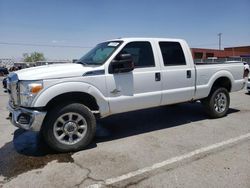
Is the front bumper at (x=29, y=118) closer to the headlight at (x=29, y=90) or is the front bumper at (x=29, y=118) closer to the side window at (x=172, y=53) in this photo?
the headlight at (x=29, y=90)

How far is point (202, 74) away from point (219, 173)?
306 cm

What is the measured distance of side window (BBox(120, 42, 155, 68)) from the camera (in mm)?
4973

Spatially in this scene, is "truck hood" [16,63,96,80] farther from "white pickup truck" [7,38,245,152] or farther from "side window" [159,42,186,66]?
"side window" [159,42,186,66]

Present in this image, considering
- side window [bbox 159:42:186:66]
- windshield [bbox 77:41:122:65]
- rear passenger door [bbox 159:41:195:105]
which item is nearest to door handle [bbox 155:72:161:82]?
rear passenger door [bbox 159:41:195:105]

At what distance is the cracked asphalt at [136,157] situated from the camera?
328cm

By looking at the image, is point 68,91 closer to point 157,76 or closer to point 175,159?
point 157,76

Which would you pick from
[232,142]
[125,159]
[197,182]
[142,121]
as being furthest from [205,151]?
[142,121]

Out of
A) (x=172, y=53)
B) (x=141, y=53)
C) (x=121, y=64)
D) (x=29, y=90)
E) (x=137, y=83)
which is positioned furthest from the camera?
(x=172, y=53)

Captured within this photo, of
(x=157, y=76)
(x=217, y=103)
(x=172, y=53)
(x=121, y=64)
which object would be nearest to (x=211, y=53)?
(x=217, y=103)

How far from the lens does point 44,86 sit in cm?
395

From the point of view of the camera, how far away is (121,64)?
4582mm

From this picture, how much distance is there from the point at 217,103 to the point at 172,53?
2004 millimetres

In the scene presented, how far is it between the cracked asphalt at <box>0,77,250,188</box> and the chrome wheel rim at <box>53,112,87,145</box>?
0.88ft

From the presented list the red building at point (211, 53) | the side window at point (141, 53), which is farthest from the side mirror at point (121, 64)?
the red building at point (211, 53)
